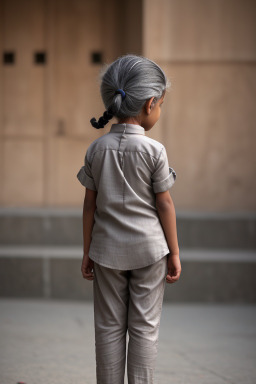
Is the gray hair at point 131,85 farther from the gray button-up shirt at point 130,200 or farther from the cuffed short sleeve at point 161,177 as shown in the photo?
the cuffed short sleeve at point 161,177

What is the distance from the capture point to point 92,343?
492cm

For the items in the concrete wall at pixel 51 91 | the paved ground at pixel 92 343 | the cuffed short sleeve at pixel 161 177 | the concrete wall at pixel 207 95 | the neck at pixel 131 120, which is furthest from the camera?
the concrete wall at pixel 51 91

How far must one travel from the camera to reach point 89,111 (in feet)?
29.3

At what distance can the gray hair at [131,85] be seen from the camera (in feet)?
9.78

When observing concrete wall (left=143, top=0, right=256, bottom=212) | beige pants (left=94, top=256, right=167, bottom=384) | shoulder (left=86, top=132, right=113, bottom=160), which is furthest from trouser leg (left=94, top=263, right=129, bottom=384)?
concrete wall (left=143, top=0, right=256, bottom=212)

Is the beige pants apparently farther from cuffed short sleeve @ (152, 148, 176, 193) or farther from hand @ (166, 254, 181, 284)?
cuffed short sleeve @ (152, 148, 176, 193)

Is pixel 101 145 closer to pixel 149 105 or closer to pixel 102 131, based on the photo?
pixel 149 105

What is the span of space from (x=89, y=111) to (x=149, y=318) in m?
6.16

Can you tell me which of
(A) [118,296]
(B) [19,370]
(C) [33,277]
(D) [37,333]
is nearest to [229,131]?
(C) [33,277]

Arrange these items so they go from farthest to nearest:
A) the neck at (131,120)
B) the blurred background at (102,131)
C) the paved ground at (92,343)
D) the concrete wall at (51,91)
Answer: the concrete wall at (51,91), the blurred background at (102,131), the paved ground at (92,343), the neck at (131,120)

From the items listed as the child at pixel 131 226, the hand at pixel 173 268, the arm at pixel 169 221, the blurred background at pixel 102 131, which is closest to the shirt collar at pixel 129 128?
the child at pixel 131 226

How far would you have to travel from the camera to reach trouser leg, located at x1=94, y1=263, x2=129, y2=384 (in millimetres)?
3018

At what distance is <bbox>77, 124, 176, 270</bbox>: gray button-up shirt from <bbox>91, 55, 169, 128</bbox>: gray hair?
0.11 meters

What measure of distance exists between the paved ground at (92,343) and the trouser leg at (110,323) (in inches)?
39.5
